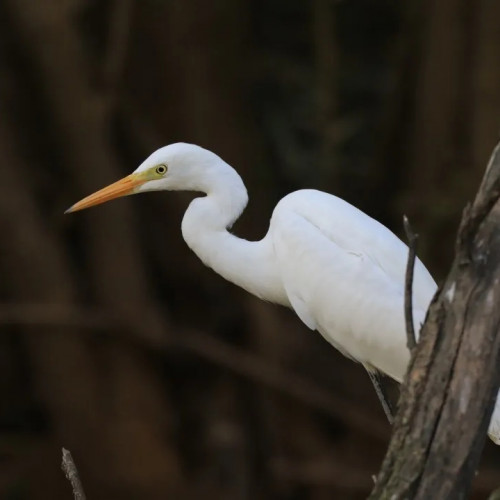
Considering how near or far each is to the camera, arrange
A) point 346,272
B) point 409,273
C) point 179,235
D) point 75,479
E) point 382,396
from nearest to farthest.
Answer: point 409,273 → point 75,479 → point 346,272 → point 382,396 → point 179,235

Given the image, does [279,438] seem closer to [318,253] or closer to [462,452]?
[318,253]

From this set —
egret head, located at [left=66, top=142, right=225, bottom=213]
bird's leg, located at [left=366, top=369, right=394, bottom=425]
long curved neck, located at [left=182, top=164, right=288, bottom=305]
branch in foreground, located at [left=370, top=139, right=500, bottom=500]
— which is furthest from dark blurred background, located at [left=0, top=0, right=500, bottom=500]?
branch in foreground, located at [left=370, top=139, right=500, bottom=500]

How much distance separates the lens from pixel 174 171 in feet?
9.36

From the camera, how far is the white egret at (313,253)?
277cm

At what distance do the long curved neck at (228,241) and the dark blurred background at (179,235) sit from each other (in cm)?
189

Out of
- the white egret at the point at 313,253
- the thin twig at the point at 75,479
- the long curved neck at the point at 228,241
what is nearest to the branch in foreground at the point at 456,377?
the thin twig at the point at 75,479

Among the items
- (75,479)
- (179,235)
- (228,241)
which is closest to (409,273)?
(75,479)

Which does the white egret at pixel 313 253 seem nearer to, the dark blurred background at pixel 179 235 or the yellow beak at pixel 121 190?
the yellow beak at pixel 121 190

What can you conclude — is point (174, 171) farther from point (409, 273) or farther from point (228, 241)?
point (409, 273)

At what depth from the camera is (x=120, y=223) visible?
5.12 metres

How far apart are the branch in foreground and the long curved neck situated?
111 centimetres

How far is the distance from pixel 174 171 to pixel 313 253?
1.24 feet

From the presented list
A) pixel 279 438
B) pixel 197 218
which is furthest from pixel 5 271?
pixel 197 218

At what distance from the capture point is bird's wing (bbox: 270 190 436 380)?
2.76m
